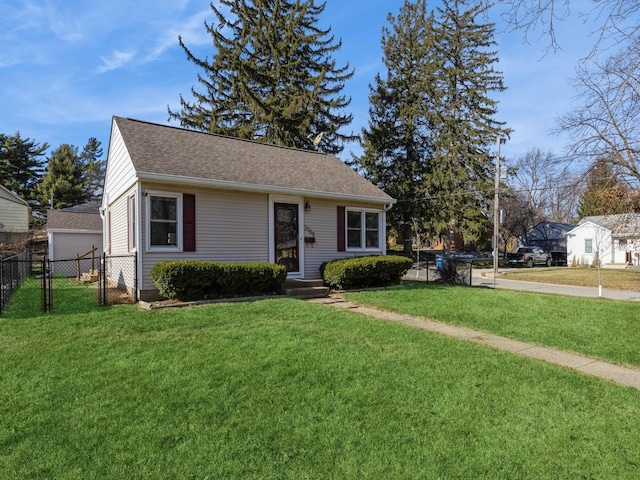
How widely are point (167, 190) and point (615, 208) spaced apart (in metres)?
14.7

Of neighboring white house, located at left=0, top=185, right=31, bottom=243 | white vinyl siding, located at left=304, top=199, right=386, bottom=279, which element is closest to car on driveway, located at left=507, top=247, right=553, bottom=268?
white vinyl siding, located at left=304, top=199, right=386, bottom=279

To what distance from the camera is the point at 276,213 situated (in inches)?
435

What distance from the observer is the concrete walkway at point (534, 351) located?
4605 mm

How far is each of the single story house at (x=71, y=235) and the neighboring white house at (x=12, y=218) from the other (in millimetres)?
3609

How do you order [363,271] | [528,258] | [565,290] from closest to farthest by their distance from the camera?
[363,271]
[565,290]
[528,258]

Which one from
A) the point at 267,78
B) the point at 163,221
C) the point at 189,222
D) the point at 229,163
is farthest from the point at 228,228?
the point at 267,78

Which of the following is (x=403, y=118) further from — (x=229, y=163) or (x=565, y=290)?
(x=229, y=163)

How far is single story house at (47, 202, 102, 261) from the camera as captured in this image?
65.3 feet

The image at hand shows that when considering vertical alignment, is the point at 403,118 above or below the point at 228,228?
above

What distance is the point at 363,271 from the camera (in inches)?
425

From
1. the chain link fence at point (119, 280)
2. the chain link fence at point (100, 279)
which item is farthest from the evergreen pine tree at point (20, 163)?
the chain link fence at point (119, 280)

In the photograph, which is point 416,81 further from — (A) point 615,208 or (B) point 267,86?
(A) point 615,208

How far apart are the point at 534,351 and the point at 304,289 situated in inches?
221

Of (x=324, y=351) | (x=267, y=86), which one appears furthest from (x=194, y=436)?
(x=267, y=86)
